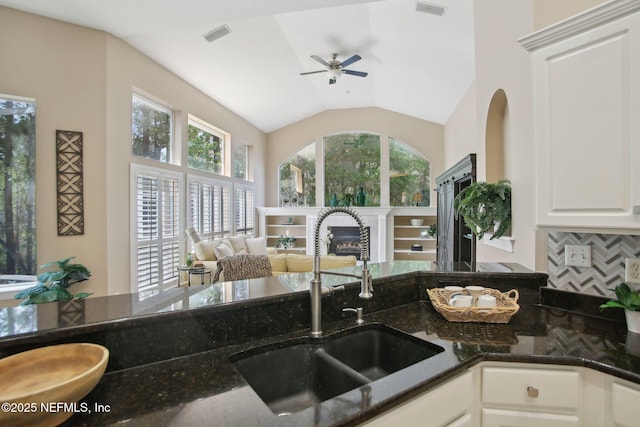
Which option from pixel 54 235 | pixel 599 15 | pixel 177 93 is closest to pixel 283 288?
pixel 599 15

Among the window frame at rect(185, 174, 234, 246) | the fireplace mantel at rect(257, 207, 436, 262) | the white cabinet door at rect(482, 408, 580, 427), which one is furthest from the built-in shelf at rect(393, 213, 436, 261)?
the white cabinet door at rect(482, 408, 580, 427)

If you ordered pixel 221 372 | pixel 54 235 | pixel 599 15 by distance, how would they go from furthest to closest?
pixel 54 235, pixel 599 15, pixel 221 372

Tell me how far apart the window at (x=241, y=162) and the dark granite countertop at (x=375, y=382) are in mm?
5984

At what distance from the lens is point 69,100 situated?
10.9 ft

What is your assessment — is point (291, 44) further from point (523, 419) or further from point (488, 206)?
point (523, 419)

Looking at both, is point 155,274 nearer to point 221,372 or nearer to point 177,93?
point 177,93

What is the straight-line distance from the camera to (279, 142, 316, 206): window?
8.19 metres

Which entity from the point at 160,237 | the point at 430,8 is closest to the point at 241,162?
the point at 160,237

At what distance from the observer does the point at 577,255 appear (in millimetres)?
1592

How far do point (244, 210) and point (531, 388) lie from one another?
261 inches

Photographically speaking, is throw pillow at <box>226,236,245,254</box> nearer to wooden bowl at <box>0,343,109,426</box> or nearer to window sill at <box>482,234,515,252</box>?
window sill at <box>482,234,515,252</box>

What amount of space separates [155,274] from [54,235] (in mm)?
1332

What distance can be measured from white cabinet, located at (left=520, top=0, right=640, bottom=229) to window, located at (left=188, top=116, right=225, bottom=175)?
4.96m

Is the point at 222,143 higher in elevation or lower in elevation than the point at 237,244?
higher
